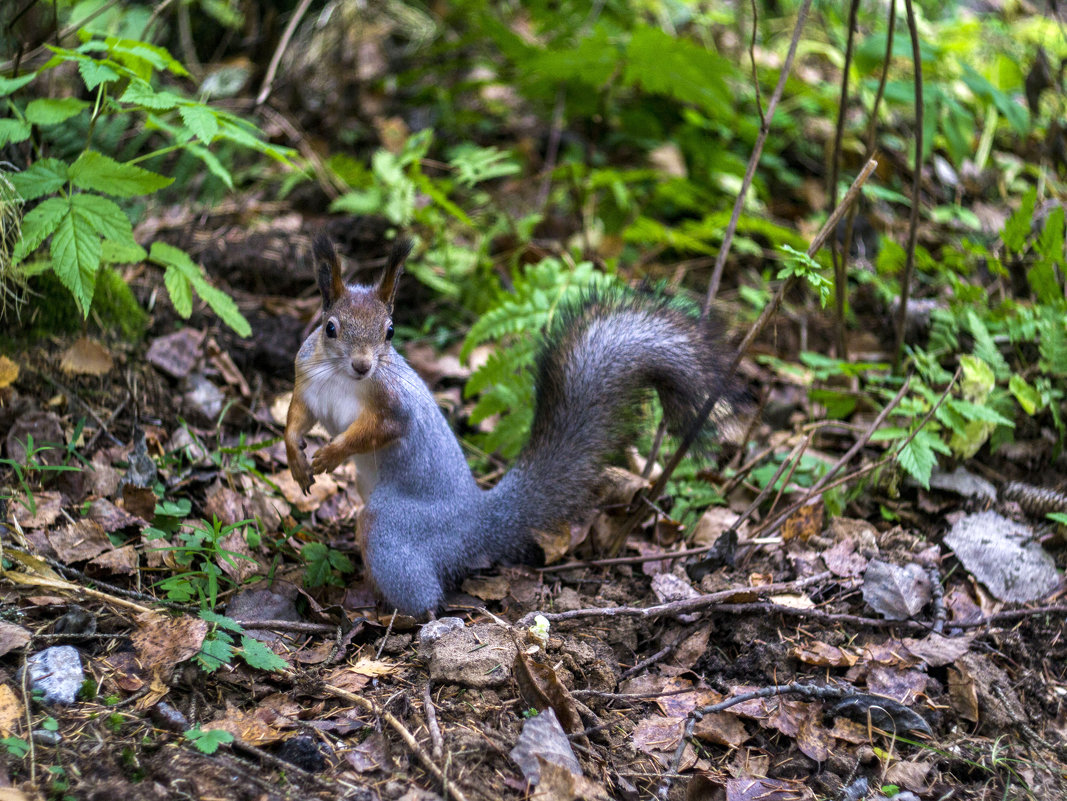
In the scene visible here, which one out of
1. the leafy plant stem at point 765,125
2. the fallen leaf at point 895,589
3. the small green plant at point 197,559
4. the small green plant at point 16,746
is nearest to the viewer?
the small green plant at point 16,746

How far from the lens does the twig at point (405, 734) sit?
7.11 feet

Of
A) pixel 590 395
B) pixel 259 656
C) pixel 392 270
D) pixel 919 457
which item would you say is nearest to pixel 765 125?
pixel 590 395

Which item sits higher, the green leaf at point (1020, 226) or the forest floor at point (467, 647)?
the green leaf at point (1020, 226)

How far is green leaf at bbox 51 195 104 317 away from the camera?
9.45 feet

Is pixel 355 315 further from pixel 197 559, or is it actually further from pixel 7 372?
pixel 7 372

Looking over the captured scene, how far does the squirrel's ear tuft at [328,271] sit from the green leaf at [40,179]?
3.31 feet

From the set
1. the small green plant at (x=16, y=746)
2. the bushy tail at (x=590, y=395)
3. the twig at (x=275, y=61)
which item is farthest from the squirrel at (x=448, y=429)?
the twig at (x=275, y=61)

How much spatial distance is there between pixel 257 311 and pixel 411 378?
66.4 inches

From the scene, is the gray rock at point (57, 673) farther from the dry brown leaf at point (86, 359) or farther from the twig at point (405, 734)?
the dry brown leaf at point (86, 359)

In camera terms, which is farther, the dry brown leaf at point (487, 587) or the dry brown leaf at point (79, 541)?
the dry brown leaf at point (487, 587)

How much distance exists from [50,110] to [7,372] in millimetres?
1054

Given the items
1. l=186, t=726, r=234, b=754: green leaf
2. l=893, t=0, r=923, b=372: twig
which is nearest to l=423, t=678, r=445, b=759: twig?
l=186, t=726, r=234, b=754: green leaf

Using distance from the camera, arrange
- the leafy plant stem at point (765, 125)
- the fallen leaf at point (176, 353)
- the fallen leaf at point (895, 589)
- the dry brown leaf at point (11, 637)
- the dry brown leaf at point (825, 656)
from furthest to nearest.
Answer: the fallen leaf at point (176, 353) → the leafy plant stem at point (765, 125) → the fallen leaf at point (895, 589) → the dry brown leaf at point (825, 656) → the dry brown leaf at point (11, 637)

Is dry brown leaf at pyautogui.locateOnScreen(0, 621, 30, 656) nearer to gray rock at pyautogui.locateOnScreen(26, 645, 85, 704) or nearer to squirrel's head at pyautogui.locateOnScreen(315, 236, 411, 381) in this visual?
gray rock at pyautogui.locateOnScreen(26, 645, 85, 704)
